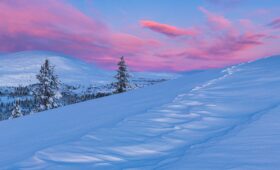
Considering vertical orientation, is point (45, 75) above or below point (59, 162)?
above

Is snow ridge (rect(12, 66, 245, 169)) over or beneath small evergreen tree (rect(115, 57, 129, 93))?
beneath

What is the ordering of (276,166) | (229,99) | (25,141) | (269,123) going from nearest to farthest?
1. (276,166)
2. (269,123)
3. (25,141)
4. (229,99)

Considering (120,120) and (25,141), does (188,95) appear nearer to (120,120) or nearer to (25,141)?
(120,120)

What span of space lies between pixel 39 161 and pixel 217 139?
200 centimetres

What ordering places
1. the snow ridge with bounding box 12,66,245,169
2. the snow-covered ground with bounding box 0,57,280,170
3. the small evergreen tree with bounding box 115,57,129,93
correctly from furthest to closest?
the small evergreen tree with bounding box 115,57,129,93, the snow ridge with bounding box 12,66,245,169, the snow-covered ground with bounding box 0,57,280,170

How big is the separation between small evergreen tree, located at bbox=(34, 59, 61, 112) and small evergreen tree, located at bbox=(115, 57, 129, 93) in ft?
17.6

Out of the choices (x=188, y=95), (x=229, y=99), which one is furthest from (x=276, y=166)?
(x=188, y=95)

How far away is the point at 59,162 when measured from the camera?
397 cm

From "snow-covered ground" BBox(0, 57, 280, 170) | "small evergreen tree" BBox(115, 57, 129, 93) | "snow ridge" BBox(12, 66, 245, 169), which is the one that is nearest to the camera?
"snow-covered ground" BBox(0, 57, 280, 170)

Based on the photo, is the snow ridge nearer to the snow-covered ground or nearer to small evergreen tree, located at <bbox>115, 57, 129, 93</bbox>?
the snow-covered ground

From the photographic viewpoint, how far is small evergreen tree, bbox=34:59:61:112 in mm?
32719

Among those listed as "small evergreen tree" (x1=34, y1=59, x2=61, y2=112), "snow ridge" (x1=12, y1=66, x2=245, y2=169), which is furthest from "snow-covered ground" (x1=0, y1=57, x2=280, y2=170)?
"small evergreen tree" (x1=34, y1=59, x2=61, y2=112)

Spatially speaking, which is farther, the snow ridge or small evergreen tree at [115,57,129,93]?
small evergreen tree at [115,57,129,93]

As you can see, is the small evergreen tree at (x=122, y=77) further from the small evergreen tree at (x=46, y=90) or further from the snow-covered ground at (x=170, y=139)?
the snow-covered ground at (x=170, y=139)
